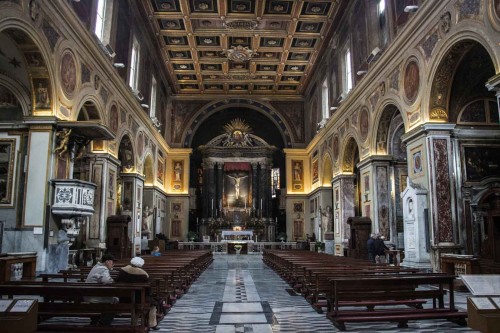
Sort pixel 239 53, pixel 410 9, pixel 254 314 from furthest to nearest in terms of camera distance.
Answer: pixel 239 53, pixel 410 9, pixel 254 314

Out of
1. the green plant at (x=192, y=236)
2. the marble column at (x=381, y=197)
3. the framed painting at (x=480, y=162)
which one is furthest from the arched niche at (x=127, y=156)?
the framed painting at (x=480, y=162)

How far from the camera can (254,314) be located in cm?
711

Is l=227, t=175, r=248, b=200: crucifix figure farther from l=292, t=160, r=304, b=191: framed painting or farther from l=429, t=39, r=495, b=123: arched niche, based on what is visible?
l=429, t=39, r=495, b=123: arched niche

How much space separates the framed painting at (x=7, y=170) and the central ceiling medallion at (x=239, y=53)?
14302 millimetres

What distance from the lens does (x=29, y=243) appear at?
10562mm

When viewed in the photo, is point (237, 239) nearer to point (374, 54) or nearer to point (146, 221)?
point (146, 221)

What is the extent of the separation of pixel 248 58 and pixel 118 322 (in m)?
19.8

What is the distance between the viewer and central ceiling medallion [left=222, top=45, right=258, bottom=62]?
76.4ft

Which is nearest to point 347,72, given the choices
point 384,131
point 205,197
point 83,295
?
point 384,131

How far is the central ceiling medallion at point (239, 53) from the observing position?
23302 millimetres

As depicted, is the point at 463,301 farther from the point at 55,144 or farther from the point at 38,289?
the point at 55,144

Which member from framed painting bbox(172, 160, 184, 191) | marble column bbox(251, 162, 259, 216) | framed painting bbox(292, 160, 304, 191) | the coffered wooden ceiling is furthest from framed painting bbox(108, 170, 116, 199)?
framed painting bbox(292, 160, 304, 191)

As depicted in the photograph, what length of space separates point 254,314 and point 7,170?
24.9 feet

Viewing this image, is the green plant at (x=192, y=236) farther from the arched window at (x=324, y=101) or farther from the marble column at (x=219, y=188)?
the arched window at (x=324, y=101)
